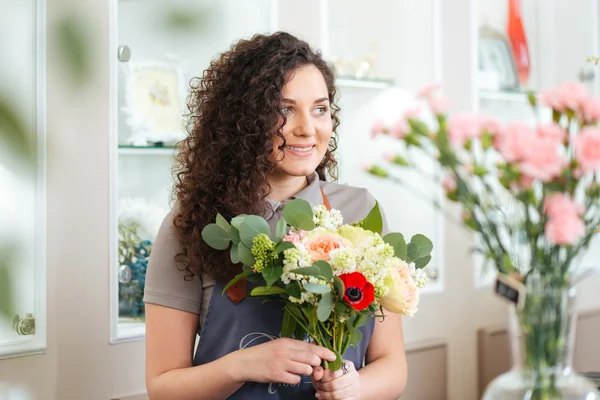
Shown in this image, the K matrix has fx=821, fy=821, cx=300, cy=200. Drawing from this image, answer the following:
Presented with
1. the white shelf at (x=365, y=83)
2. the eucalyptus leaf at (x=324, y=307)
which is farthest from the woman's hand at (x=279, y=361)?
the white shelf at (x=365, y=83)

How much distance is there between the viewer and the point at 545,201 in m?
0.86

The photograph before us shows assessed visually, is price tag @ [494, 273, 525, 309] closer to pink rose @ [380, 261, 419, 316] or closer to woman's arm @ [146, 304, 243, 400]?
pink rose @ [380, 261, 419, 316]

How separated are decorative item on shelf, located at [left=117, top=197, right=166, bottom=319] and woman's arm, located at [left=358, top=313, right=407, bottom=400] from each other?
28.4 inches

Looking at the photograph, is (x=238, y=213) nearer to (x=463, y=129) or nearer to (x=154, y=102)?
(x=154, y=102)

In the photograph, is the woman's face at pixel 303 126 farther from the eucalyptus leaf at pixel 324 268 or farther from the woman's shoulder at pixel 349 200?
the eucalyptus leaf at pixel 324 268

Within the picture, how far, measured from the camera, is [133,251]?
7.32 ft

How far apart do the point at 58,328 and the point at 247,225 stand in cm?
87

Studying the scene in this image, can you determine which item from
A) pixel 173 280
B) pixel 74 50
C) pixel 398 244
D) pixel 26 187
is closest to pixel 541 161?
pixel 74 50

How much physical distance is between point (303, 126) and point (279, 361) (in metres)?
0.51

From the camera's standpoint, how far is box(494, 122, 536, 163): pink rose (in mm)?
814

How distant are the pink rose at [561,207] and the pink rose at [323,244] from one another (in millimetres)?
503

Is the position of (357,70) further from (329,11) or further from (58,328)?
(58,328)

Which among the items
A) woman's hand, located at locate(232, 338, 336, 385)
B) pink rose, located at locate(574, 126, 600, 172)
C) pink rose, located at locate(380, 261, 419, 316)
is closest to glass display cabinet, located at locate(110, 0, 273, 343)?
woman's hand, located at locate(232, 338, 336, 385)

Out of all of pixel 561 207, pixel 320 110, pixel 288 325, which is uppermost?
pixel 320 110
